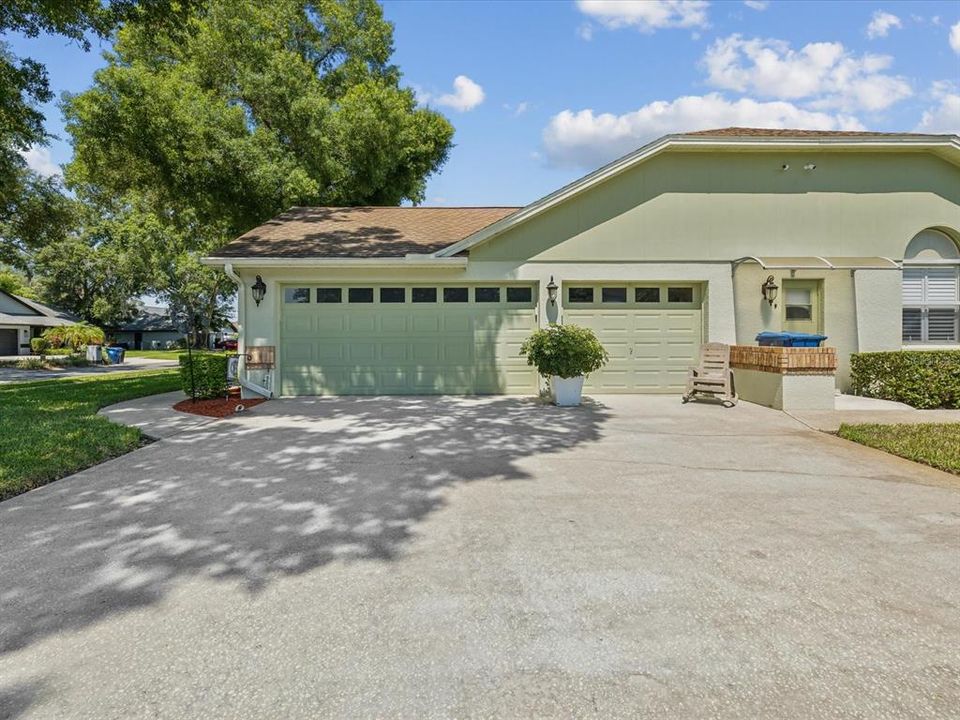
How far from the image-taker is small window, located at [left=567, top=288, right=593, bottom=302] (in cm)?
1070

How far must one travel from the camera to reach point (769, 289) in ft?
33.4

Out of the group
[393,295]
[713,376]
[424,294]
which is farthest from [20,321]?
[713,376]

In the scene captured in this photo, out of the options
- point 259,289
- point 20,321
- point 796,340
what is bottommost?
point 796,340

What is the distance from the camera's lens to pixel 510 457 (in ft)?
18.1

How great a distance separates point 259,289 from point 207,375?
2.09m

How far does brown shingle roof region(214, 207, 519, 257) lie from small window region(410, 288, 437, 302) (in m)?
0.82

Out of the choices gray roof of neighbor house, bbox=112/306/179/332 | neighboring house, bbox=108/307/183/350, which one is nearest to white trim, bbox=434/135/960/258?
gray roof of neighbor house, bbox=112/306/179/332

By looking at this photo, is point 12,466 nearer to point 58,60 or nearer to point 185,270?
point 58,60

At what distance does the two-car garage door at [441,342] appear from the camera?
10.6 metres

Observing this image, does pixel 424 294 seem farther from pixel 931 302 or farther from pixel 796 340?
pixel 931 302

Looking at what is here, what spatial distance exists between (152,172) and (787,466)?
17556mm

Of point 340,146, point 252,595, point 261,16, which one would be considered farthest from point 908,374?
point 261,16

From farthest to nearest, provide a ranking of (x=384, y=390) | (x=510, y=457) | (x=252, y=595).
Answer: (x=384, y=390) < (x=510, y=457) < (x=252, y=595)

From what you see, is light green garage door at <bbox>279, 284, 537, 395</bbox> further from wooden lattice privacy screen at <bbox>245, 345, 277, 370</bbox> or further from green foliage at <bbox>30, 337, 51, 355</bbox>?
green foliage at <bbox>30, 337, 51, 355</bbox>
